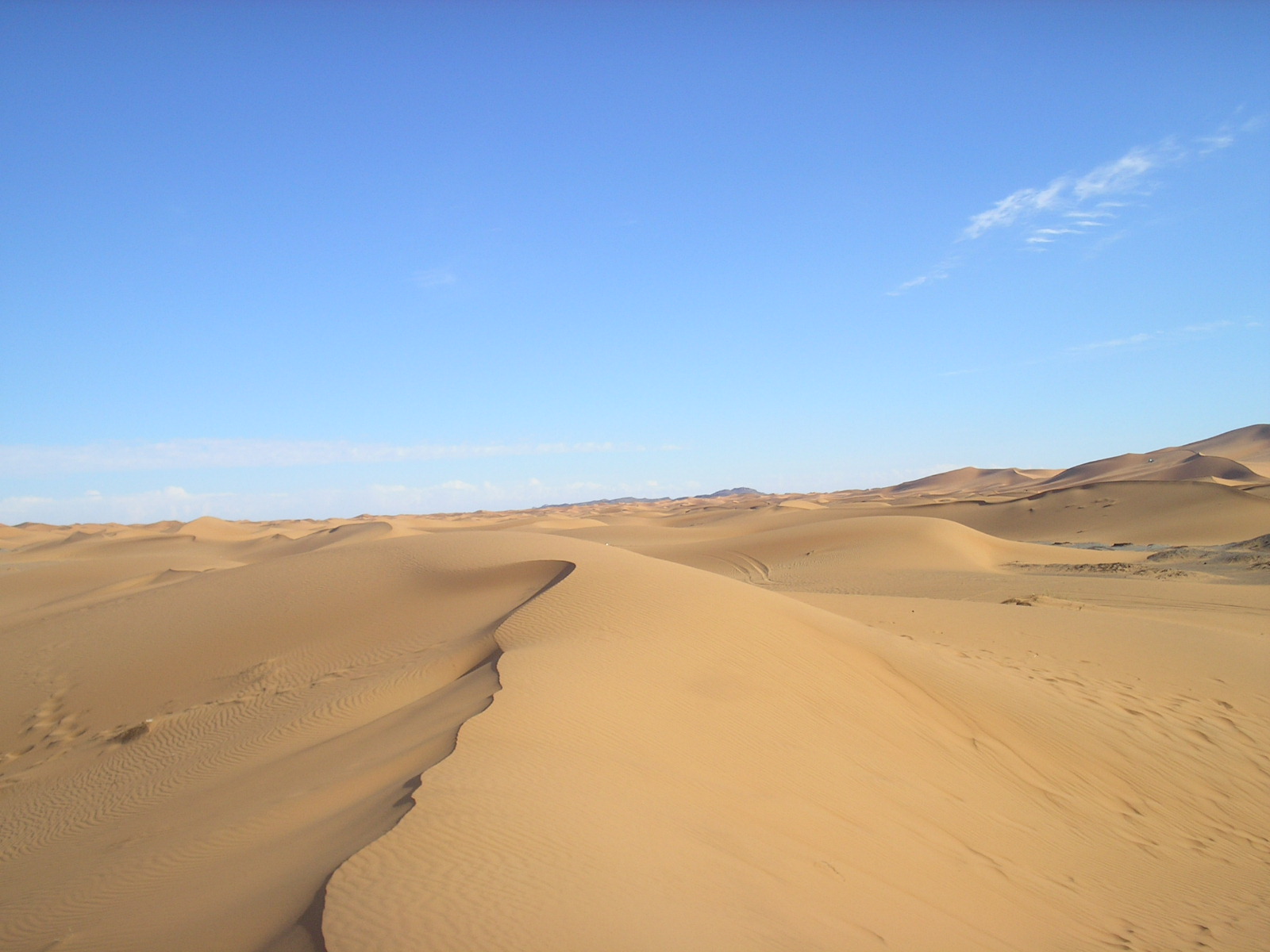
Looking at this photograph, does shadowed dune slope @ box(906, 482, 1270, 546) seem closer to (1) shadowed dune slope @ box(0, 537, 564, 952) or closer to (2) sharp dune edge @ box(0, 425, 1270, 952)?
(2) sharp dune edge @ box(0, 425, 1270, 952)

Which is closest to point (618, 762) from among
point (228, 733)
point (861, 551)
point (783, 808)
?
point (783, 808)

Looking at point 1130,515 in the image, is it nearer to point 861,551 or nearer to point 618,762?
point 861,551

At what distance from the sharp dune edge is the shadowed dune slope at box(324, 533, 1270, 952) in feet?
0.10

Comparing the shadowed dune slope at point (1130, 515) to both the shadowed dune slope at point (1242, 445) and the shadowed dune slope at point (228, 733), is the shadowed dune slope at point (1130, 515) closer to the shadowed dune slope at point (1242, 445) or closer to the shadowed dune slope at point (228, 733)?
the shadowed dune slope at point (228, 733)

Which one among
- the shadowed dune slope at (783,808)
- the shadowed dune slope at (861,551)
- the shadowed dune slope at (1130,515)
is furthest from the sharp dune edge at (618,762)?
the shadowed dune slope at (1130,515)

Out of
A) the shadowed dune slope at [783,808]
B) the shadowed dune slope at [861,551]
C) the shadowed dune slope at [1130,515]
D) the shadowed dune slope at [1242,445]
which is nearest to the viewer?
the shadowed dune slope at [783,808]

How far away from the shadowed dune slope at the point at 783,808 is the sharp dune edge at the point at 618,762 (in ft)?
0.10

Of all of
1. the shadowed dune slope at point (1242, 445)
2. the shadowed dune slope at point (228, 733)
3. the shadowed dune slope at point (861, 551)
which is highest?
the shadowed dune slope at point (1242, 445)

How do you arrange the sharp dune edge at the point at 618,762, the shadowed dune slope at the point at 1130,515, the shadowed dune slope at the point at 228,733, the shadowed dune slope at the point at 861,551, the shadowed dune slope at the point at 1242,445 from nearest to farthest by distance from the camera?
1. the sharp dune edge at the point at 618,762
2. the shadowed dune slope at the point at 228,733
3. the shadowed dune slope at the point at 861,551
4. the shadowed dune slope at the point at 1130,515
5. the shadowed dune slope at the point at 1242,445

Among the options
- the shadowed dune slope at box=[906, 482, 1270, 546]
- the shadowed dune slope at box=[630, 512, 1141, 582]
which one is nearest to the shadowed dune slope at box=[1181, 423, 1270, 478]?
the shadowed dune slope at box=[906, 482, 1270, 546]

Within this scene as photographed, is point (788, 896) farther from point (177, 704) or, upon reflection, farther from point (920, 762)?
point (177, 704)

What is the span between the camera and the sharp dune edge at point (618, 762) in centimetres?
382

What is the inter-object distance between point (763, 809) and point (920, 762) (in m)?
2.90

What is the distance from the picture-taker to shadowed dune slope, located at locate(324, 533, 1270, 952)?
354cm
